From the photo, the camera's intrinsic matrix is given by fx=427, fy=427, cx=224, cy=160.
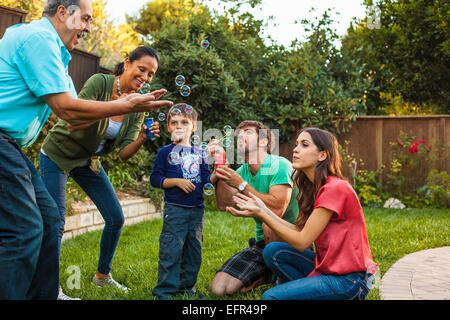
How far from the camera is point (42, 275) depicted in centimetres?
227

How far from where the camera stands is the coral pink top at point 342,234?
2428mm

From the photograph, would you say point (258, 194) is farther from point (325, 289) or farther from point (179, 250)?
point (325, 289)

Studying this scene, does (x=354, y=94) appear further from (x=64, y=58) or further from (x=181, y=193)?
(x=64, y=58)

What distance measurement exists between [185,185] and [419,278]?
2.01 meters

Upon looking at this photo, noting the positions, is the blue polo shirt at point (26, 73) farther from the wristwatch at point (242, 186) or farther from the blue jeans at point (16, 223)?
the wristwatch at point (242, 186)

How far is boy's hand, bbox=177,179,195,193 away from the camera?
10.2 ft

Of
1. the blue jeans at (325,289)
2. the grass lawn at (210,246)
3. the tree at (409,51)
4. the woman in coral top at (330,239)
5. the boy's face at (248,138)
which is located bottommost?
the grass lawn at (210,246)

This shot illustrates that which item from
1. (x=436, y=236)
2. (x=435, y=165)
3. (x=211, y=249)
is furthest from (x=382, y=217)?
(x=211, y=249)

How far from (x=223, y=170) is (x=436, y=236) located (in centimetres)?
343

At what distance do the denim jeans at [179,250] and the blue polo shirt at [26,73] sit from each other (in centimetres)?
134

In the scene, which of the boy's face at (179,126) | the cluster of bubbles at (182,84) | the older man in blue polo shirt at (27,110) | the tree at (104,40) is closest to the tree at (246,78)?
the cluster of bubbles at (182,84)

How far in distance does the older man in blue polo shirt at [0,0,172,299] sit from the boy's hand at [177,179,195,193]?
3.30 ft

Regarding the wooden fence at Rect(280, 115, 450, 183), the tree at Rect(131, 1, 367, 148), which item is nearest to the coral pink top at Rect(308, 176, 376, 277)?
the tree at Rect(131, 1, 367, 148)

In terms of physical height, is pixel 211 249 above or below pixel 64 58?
below
